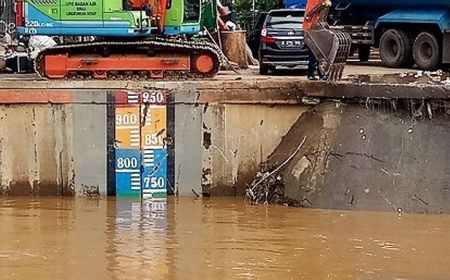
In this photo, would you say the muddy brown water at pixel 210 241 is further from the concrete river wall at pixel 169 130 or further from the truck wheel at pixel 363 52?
the truck wheel at pixel 363 52

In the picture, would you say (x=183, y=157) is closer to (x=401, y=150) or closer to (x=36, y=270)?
(x=401, y=150)

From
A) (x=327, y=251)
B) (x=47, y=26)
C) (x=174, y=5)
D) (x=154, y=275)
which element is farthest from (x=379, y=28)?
(x=154, y=275)

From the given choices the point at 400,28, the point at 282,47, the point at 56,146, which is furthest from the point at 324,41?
the point at 400,28

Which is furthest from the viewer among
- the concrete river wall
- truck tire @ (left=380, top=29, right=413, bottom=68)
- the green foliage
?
the green foliage

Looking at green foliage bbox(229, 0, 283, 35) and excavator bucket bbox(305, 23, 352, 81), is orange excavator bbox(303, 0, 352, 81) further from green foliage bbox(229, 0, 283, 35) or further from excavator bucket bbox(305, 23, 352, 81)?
green foliage bbox(229, 0, 283, 35)

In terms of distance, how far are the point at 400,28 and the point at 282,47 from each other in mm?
4339

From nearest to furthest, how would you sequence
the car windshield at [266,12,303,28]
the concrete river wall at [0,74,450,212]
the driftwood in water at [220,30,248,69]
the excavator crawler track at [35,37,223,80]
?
the concrete river wall at [0,74,450,212] → the excavator crawler track at [35,37,223,80] → the car windshield at [266,12,303,28] → the driftwood in water at [220,30,248,69]

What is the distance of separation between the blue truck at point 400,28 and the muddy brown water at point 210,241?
324 inches

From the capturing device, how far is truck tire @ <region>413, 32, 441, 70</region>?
22875 mm

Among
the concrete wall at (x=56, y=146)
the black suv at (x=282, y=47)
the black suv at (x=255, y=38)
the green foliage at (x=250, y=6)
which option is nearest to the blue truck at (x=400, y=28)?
the black suv at (x=255, y=38)

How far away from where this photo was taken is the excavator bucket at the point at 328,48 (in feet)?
56.1

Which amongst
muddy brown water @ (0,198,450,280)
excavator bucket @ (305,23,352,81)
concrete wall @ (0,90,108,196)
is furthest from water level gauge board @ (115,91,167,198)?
excavator bucket @ (305,23,352,81)

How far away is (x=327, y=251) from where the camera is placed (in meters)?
13.1

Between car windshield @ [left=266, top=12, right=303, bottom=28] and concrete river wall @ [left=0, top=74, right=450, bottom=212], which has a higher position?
car windshield @ [left=266, top=12, right=303, bottom=28]
